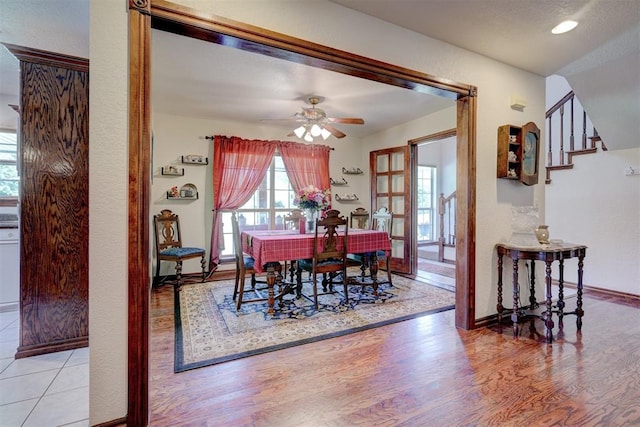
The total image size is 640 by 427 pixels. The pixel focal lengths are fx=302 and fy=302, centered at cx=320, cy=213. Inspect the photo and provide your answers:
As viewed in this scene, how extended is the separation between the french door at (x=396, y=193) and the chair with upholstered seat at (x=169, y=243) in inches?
121

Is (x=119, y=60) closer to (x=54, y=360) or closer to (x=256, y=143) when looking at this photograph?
(x=54, y=360)

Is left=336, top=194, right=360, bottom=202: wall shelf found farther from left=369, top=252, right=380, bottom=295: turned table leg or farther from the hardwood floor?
the hardwood floor

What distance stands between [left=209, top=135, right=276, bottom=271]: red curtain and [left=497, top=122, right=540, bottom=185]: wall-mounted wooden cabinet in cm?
333

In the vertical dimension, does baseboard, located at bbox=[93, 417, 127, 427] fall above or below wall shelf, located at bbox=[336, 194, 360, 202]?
below

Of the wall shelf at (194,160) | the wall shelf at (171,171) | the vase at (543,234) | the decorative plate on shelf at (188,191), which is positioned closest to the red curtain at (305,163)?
the wall shelf at (194,160)

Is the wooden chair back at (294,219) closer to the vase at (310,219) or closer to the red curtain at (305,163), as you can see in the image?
the vase at (310,219)

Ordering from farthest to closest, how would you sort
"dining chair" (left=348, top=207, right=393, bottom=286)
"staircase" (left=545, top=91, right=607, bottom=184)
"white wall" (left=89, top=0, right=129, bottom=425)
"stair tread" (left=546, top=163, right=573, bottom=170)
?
1. "stair tread" (left=546, top=163, right=573, bottom=170)
2. "staircase" (left=545, top=91, right=607, bottom=184)
3. "dining chair" (left=348, top=207, right=393, bottom=286)
4. "white wall" (left=89, top=0, right=129, bottom=425)

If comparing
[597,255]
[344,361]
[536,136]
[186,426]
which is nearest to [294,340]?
[344,361]

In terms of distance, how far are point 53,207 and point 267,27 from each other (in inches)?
78.0

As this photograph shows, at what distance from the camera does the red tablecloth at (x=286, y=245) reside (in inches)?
118

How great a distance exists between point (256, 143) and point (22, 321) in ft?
11.5

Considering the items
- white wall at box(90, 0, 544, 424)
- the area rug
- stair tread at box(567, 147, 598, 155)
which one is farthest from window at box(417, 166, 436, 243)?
white wall at box(90, 0, 544, 424)

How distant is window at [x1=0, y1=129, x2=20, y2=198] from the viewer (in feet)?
11.6

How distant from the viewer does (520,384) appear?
184 cm
